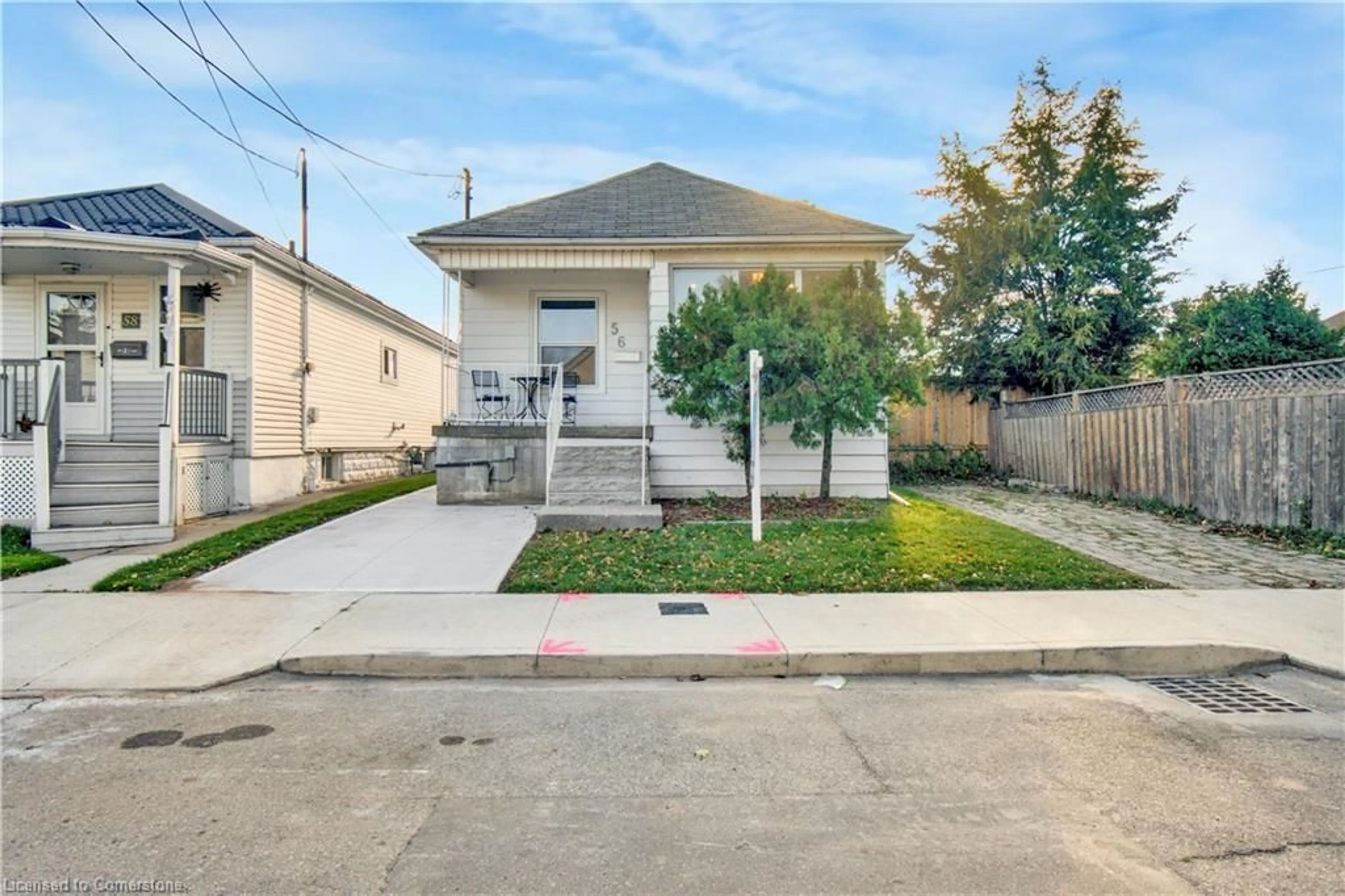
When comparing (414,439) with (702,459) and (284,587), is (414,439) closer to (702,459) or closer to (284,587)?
(702,459)

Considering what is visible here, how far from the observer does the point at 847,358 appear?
870cm

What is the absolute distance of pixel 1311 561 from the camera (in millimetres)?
7184

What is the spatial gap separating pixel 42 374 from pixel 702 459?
847 cm

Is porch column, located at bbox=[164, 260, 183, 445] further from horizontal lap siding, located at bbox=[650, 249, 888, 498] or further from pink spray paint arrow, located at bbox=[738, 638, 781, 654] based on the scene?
pink spray paint arrow, located at bbox=[738, 638, 781, 654]

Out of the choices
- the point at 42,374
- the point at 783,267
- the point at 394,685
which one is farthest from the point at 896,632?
the point at 42,374

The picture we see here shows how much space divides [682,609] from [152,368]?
9.92m

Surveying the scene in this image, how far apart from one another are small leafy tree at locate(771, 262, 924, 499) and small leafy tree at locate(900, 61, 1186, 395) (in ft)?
23.5

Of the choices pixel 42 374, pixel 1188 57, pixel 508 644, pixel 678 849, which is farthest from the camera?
pixel 1188 57

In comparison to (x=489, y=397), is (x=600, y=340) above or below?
above

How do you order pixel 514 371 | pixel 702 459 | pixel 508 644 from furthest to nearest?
pixel 514 371, pixel 702 459, pixel 508 644

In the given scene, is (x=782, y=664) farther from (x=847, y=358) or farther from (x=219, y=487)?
(x=219, y=487)

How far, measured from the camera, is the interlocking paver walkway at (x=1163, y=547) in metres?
6.60

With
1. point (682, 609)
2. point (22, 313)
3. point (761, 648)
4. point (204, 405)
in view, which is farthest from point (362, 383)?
point (761, 648)

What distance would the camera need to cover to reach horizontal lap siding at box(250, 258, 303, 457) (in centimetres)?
1084
